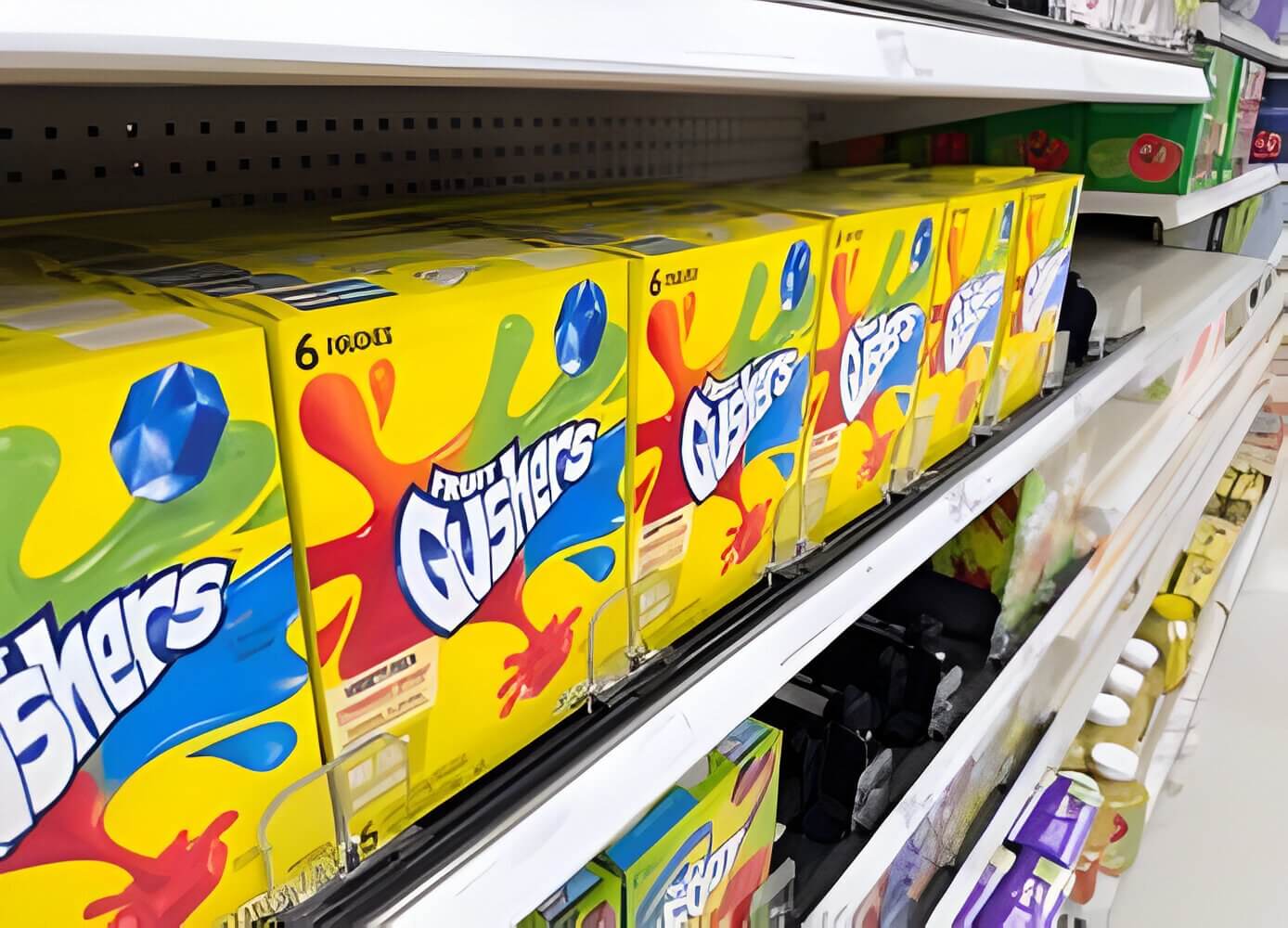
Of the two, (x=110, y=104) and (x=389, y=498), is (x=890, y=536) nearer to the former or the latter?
(x=389, y=498)

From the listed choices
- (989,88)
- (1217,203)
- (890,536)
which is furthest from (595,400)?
(1217,203)

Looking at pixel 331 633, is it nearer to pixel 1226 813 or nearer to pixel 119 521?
pixel 119 521

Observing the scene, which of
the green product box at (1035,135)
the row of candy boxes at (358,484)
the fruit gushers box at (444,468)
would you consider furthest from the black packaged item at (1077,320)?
the fruit gushers box at (444,468)

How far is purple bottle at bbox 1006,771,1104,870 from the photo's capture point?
168 cm

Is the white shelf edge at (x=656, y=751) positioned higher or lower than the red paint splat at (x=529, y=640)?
lower

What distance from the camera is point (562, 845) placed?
57 centimetres

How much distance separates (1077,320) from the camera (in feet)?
4.87

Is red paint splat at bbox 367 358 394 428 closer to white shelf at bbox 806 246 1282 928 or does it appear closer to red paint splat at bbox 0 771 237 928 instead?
red paint splat at bbox 0 771 237 928

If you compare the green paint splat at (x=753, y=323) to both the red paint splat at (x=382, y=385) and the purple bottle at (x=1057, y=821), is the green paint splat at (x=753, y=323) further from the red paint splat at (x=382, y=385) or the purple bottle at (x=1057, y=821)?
the purple bottle at (x=1057, y=821)

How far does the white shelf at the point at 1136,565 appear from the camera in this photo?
1.52 meters

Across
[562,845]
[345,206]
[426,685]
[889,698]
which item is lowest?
[889,698]

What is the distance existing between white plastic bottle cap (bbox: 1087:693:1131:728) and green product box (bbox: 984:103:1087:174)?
123 centimetres

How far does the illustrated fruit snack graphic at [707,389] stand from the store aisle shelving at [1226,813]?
6.01 ft

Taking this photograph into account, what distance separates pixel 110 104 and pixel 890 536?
30.1 inches
